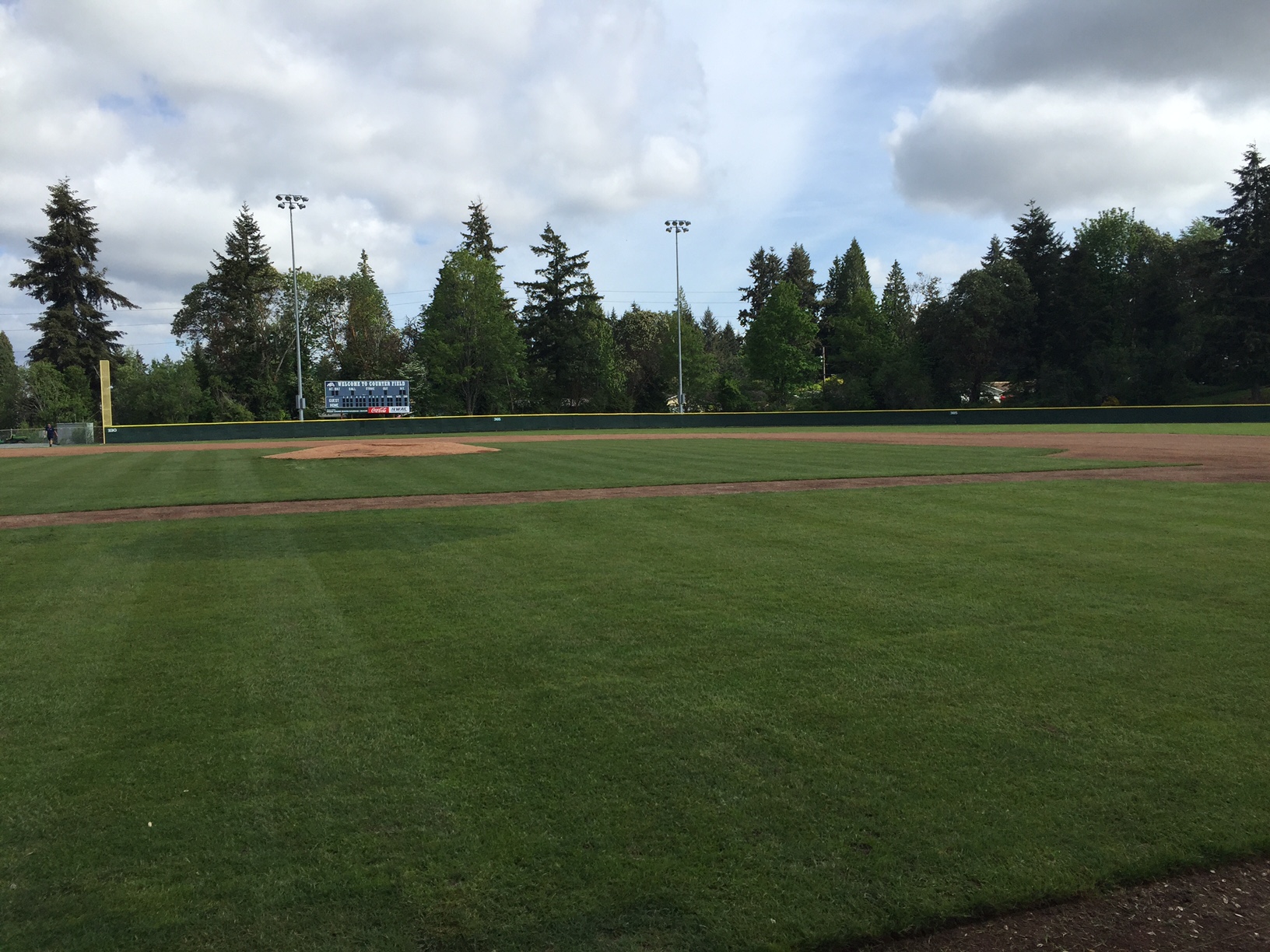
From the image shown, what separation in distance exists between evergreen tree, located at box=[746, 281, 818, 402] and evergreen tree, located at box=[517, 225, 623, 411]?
1183cm

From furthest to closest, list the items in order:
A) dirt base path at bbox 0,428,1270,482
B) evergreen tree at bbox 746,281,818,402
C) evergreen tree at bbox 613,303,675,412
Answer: evergreen tree at bbox 613,303,675,412
evergreen tree at bbox 746,281,818,402
dirt base path at bbox 0,428,1270,482

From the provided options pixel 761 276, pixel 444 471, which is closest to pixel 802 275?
pixel 761 276

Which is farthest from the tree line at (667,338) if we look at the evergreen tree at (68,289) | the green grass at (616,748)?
the green grass at (616,748)

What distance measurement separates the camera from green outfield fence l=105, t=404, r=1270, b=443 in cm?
4169

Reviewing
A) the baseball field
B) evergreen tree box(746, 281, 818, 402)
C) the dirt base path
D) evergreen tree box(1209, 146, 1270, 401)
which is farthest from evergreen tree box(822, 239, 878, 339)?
the baseball field

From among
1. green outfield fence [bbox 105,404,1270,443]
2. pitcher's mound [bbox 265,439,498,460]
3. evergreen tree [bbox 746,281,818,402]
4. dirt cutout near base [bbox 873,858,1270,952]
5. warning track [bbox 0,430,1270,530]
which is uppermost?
evergreen tree [bbox 746,281,818,402]

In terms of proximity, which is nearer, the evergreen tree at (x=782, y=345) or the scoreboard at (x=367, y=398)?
the scoreboard at (x=367, y=398)

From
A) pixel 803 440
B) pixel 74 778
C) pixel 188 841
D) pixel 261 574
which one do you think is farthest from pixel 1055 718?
pixel 803 440

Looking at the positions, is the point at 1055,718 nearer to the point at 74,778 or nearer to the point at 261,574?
the point at 74,778

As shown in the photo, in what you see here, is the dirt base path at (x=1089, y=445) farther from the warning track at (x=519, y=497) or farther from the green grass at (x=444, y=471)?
the warning track at (x=519, y=497)

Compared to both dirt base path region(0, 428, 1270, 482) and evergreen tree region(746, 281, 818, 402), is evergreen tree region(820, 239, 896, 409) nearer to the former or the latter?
evergreen tree region(746, 281, 818, 402)

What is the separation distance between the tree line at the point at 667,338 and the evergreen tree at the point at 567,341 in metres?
0.14

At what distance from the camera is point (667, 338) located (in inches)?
2940

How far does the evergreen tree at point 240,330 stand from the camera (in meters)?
63.8
